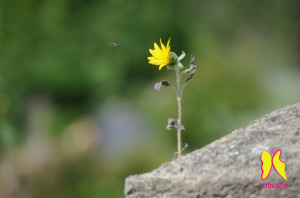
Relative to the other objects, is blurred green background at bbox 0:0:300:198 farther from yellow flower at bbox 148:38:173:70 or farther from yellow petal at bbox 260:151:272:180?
yellow petal at bbox 260:151:272:180

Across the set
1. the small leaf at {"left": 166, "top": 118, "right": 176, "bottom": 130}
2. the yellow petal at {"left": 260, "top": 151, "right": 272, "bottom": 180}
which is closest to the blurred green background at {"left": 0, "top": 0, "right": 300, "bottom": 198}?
the small leaf at {"left": 166, "top": 118, "right": 176, "bottom": 130}

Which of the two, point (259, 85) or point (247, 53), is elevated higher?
point (247, 53)

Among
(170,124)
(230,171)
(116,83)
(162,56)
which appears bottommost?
(230,171)

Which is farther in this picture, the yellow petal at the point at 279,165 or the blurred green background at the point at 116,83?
the blurred green background at the point at 116,83

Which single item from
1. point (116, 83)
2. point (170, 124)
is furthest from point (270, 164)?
point (116, 83)

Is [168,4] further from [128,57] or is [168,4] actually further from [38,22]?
[38,22]

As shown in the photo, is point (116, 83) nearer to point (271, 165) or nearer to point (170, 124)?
point (170, 124)

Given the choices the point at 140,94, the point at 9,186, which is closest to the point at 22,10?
the point at 140,94

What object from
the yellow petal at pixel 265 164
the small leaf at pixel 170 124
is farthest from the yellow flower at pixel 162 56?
the yellow petal at pixel 265 164

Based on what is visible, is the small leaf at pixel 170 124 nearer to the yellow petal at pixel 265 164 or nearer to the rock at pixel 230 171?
the rock at pixel 230 171
